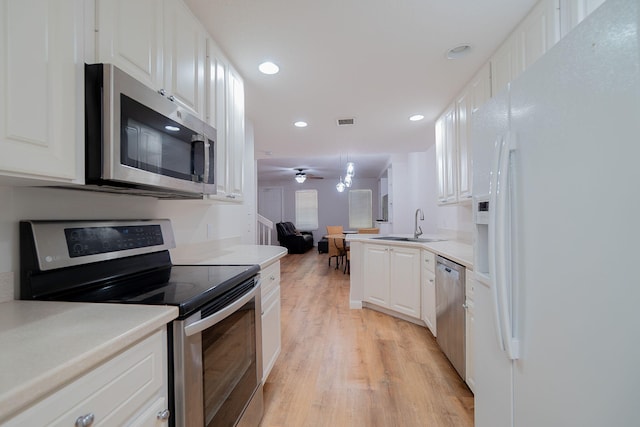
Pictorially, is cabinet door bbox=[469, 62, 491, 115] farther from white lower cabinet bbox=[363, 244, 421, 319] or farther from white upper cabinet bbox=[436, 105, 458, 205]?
white lower cabinet bbox=[363, 244, 421, 319]

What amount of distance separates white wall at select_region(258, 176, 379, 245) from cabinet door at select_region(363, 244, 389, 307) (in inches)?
249

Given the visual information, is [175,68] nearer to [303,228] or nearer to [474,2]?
[474,2]

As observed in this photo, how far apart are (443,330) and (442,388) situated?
485 millimetres

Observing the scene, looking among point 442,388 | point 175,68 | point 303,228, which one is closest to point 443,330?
point 442,388

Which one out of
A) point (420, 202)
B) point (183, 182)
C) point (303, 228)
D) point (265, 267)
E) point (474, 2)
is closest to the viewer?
point (183, 182)

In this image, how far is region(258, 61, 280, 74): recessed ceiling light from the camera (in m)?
2.01

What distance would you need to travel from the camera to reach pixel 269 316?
186 cm

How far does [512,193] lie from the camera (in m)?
0.96

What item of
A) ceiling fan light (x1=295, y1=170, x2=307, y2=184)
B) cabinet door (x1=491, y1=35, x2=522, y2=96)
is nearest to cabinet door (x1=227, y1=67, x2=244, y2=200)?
cabinet door (x1=491, y1=35, x2=522, y2=96)

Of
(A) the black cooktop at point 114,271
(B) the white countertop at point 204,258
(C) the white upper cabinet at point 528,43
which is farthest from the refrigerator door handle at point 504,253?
(B) the white countertop at point 204,258

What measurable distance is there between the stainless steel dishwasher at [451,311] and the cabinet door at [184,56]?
204 centimetres

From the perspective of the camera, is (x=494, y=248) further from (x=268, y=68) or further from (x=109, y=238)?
(x=268, y=68)

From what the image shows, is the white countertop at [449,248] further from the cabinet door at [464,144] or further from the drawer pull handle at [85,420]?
the drawer pull handle at [85,420]

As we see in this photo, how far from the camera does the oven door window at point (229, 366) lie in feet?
3.42
